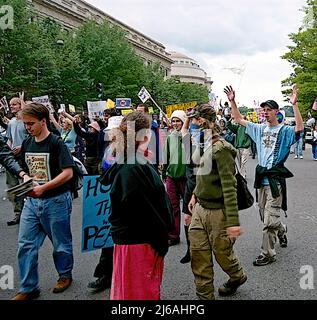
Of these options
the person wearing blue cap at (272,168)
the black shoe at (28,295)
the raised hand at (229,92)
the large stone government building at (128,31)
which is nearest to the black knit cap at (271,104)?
the person wearing blue cap at (272,168)

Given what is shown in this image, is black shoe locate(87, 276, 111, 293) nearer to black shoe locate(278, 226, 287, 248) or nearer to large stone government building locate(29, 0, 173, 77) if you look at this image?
black shoe locate(278, 226, 287, 248)

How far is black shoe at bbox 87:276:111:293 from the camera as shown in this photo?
429cm

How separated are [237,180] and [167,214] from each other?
1.22 m

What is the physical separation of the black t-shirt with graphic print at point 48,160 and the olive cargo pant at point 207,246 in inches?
50.6

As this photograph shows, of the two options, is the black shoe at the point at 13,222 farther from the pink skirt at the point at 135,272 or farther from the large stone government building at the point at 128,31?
the large stone government building at the point at 128,31

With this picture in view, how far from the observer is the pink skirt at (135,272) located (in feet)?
9.81

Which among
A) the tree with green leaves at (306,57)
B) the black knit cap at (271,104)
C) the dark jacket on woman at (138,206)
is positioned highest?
the tree with green leaves at (306,57)

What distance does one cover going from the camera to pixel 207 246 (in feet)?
12.8

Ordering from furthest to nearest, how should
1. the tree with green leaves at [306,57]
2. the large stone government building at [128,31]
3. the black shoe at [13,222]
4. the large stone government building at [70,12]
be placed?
the large stone government building at [128,31]
the large stone government building at [70,12]
the tree with green leaves at [306,57]
the black shoe at [13,222]

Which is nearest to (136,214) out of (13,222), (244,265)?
(244,265)

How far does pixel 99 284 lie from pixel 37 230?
2.63ft

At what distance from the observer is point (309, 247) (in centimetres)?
571

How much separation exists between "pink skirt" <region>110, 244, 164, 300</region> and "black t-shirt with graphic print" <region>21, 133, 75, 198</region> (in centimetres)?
132
